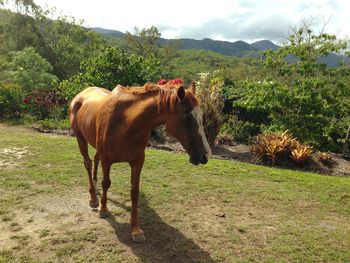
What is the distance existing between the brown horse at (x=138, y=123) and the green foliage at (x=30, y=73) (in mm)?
12339

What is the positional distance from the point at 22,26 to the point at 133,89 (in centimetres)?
3234

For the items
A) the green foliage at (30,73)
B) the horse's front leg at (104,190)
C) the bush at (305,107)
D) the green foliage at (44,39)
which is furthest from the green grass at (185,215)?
the green foliage at (44,39)

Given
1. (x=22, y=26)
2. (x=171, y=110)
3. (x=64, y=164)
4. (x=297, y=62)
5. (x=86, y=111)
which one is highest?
(x=22, y=26)

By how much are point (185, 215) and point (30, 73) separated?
15.6 meters

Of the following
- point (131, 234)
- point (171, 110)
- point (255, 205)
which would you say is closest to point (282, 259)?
point (255, 205)

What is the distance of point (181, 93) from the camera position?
359 cm

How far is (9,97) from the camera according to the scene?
14.7 metres

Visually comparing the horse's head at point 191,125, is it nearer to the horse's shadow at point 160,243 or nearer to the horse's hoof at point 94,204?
the horse's shadow at point 160,243

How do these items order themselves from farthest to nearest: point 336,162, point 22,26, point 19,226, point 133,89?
point 22,26 → point 336,162 → point 19,226 → point 133,89

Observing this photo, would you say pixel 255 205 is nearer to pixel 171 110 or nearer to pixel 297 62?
pixel 171 110

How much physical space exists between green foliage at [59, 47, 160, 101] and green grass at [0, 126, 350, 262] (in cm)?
612

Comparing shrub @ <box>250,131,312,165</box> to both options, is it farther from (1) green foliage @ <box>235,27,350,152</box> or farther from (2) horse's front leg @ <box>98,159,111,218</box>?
(2) horse's front leg @ <box>98,159,111,218</box>

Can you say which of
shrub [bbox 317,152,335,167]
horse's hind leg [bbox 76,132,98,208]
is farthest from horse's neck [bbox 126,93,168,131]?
shrub [bbox 317,152,335,167]

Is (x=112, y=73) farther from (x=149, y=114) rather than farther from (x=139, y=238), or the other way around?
(x=139, y=238)
